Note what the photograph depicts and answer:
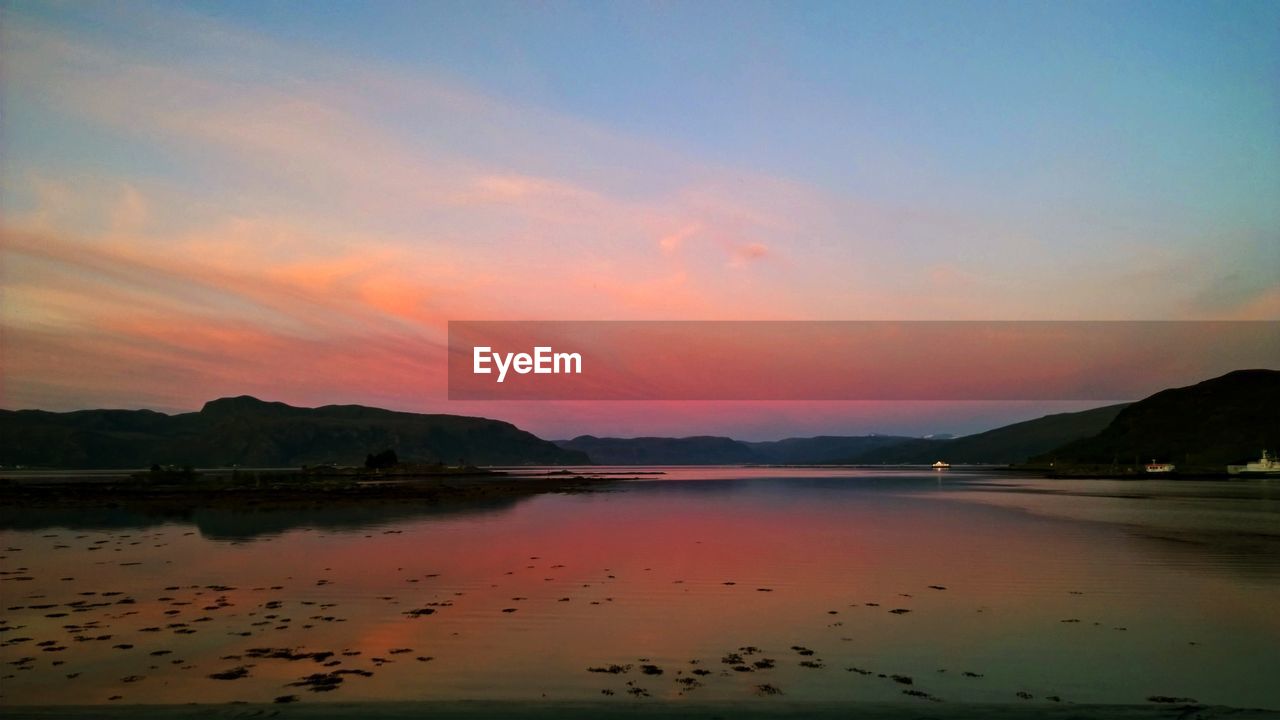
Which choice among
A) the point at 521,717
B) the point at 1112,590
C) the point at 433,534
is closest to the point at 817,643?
the point at 521,717

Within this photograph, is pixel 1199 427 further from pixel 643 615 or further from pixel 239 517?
pixel 643 615

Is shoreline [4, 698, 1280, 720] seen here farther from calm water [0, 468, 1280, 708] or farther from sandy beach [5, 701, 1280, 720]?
calm water [0, 468, 1280, 708]

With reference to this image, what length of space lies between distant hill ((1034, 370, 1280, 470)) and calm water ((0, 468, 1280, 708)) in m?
122

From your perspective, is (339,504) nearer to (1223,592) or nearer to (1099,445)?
(1223,592)

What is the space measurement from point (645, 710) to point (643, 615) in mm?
6361

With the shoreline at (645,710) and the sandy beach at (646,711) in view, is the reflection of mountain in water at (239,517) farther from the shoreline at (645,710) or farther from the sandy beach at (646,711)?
the sandy beach at (646,711)

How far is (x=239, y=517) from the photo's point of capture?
134 feet

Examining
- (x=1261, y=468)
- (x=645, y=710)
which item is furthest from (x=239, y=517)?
(x=1261, y=468)

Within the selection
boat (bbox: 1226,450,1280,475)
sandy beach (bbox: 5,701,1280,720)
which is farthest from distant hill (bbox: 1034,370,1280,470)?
sandy beach (bbox: 5,701,1280,720)

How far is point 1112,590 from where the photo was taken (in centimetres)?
1891

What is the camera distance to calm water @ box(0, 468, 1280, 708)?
442 inches

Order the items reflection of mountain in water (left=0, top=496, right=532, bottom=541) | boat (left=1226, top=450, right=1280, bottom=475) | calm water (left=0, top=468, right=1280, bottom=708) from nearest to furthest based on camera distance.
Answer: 1. calm water (left=0, top=468, right=1280, bottom=708)
2. reflection of mountain in water (left=0, top=496, right=532, bottom=541)
3. boat (left=1226, top=450, right=1280, bottom=475)

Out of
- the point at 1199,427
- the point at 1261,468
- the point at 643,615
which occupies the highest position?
the point at 1199,427

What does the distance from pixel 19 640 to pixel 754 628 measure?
13.6 meters
